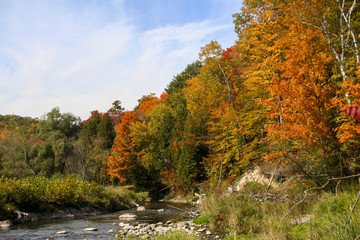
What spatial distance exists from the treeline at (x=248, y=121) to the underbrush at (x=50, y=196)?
8109 millimetres

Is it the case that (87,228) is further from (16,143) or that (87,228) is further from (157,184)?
(16,143)

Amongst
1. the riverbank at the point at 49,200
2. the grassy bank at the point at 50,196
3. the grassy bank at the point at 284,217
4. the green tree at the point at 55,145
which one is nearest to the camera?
the grassy bank at the point at 284,217

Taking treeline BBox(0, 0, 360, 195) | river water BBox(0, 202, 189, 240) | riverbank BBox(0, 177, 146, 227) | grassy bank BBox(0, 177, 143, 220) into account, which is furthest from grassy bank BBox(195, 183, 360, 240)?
grassy bank BBox(0, 177, 143, 220)

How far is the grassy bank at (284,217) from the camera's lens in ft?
19.5

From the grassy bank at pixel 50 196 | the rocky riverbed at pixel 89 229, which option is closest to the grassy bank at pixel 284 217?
the rocky riverbed at pixel 89 229

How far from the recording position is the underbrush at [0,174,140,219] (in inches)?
557

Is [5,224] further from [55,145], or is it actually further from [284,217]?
[55,145]

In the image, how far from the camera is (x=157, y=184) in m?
30.0

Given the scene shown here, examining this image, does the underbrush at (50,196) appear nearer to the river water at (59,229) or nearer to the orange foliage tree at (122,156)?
the river water at (59,229)

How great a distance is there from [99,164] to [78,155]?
2786 mm

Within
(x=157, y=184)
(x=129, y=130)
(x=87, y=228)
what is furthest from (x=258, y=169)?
(x=129, y=130)

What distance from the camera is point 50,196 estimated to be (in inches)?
632

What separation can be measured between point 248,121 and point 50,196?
13.0 meters

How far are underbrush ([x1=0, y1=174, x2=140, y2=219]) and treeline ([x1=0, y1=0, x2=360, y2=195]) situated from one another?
8.11 meters
